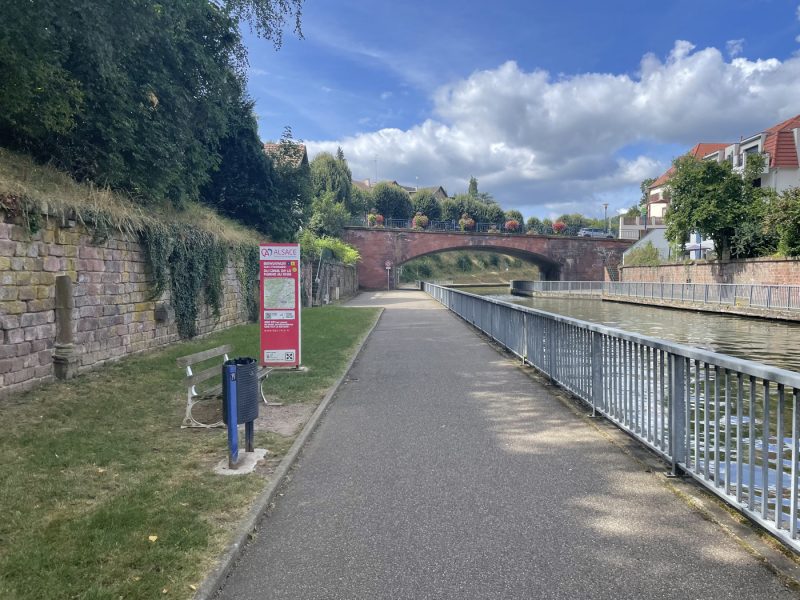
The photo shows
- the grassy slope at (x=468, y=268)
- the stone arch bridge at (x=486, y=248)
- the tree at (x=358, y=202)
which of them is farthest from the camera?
the grassy slope at (x=468, y=268)

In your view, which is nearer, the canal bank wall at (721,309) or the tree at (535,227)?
the canal bank wall at (721,309)

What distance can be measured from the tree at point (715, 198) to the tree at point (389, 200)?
198 ft

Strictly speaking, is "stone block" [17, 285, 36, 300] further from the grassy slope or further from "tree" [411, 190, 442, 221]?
"tree" [411, 190, 442, 221]

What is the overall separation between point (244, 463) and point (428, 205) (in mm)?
97567

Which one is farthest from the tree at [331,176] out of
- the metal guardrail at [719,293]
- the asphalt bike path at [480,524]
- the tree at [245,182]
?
the asphalt bike path at [480,524]

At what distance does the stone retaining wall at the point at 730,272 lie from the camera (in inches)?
1049

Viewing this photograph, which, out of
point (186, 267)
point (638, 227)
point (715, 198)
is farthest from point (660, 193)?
point (186, 267)

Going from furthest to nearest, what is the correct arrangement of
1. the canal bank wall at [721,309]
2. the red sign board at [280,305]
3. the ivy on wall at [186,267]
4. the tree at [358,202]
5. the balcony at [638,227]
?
1. the balcony at [638,227]
2. the tree at [358,202]
3. the canal bank wall at [721,309]
4. the ivy on wall at [186,267]
5. the red sign board at [280,305]

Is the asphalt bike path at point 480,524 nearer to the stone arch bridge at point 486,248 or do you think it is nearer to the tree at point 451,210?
the stone arch bridge at point 486,248

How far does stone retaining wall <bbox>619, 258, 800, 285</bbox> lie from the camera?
26.6m

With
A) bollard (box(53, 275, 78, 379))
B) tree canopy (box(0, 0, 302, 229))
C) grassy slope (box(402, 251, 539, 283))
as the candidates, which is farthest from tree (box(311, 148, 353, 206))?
bollard (box(53, 275, 78, 379))

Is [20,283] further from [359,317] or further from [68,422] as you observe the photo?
[359,317]

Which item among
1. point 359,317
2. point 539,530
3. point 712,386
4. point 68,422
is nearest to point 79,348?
point 68,422

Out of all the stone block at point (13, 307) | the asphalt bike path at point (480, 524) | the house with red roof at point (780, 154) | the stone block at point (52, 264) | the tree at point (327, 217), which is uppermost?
the house with red roof at point (780, 154)
